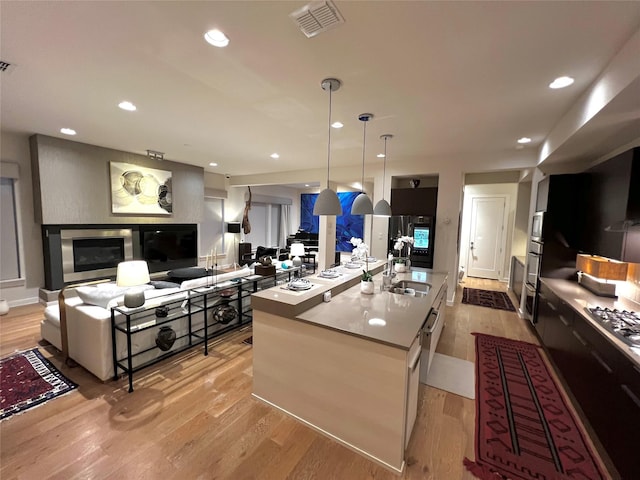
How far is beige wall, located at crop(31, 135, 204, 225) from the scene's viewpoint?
4336 mm

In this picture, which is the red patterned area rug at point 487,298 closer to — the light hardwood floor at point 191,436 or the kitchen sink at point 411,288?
the kitchen sink at point 411,288

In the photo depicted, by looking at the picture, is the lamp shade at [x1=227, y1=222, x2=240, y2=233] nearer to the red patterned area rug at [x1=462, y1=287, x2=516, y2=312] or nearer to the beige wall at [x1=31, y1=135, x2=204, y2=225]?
the beige wall at [x1=31, y1=135, x2=204, y2=225]

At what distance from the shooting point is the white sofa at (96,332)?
7.93ft

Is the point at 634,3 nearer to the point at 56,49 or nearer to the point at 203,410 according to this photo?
the point at 56,49

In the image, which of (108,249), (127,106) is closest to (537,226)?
(127,106)

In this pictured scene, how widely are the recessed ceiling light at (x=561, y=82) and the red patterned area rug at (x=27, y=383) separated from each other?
499 cm

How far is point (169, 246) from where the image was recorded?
6254mm

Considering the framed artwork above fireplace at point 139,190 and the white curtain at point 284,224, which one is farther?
the white curtain at point 284,224

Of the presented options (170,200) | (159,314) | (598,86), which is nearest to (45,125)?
(170,200)

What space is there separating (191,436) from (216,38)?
281cm

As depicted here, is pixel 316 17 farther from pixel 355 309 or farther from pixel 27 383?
pixel 27 383

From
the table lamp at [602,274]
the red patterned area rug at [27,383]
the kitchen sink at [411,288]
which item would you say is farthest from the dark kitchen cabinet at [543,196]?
the red patterned area rug at [27,383]

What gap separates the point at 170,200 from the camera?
20.2ft

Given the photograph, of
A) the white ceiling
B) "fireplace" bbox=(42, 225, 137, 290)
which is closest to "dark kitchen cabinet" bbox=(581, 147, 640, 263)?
the white ceiling
